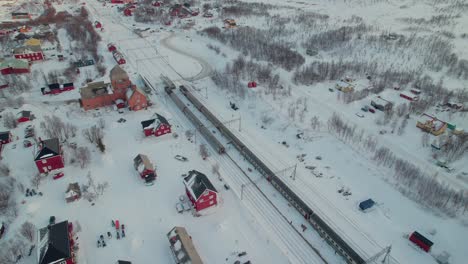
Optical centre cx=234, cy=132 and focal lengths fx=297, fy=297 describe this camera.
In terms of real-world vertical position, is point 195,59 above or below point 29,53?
below

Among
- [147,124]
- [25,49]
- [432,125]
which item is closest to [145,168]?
[147,124]

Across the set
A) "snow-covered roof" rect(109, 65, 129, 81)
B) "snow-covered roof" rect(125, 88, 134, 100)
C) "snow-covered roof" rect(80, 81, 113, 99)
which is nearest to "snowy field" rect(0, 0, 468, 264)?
"snow-covered roof" rect(125, 88, 134, 100)

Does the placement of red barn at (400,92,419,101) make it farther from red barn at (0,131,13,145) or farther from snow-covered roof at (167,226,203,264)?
red barn at (0,131,13,145)

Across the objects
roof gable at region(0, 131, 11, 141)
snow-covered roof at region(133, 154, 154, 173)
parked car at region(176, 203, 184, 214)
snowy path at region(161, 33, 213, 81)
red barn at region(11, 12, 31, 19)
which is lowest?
parked car at region(176, 203, 184, 214)

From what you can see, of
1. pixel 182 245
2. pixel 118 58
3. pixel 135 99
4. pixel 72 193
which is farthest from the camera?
pixel 118 58

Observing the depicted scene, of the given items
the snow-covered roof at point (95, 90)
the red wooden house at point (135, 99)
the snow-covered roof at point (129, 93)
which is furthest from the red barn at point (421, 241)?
the snow-covered roof at point (95, 90)

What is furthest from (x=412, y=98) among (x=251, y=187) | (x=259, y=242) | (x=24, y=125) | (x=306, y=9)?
(x=306, y=9)

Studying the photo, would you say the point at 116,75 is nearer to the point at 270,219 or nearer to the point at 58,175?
the point at 58,175
